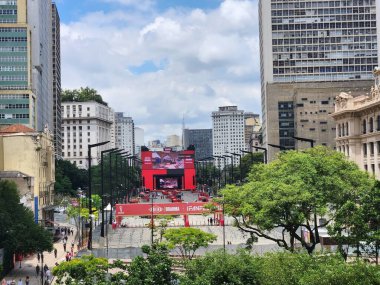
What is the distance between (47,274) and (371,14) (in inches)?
4626

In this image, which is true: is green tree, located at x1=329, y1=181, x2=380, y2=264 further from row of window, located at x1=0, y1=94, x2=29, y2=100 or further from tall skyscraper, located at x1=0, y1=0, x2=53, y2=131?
row of window, located at x1=0, y1=94, x2=29, y2=100

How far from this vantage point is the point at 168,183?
164m

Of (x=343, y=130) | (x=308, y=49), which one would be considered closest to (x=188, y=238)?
(x=343, y=130)

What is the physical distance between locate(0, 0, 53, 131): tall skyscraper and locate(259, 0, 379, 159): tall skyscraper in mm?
51488

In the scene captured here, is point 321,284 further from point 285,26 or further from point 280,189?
point 285,26

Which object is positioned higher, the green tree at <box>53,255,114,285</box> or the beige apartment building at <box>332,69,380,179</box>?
the beige apartment building at <box>332,69,380,179</box>

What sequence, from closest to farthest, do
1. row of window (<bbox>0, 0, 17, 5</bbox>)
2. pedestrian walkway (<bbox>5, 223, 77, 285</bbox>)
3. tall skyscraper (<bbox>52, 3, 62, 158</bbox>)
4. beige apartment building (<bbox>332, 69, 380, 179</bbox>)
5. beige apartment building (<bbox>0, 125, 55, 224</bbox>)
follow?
pedestrian walkway (<bbox>5, 223, 77, 285</bbox>) < beige apartment building (<bbox>0, 125, 55, 224</bbox>) < beige apartment building (<bbox>332, 69, 380, 179</bbox>) < row of window (<bbox>0, 0, 17, 5</bbox>) < tall skyscraper (<bbox>52, 3, 62, 158</bbox>)

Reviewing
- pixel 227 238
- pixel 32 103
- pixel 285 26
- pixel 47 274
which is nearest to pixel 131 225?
pixel 227 238

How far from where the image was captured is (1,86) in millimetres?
121500

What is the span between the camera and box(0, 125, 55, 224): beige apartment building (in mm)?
67250

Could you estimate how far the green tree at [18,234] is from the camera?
4625cm

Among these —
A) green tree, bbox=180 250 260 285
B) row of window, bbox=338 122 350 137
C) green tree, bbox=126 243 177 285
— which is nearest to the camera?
green tree, bbox=126 243 177 285

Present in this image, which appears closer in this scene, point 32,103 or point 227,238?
point 227,238

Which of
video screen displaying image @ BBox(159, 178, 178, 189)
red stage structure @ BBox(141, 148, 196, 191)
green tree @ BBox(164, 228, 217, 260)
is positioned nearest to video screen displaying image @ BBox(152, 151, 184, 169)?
red stage structure @ BBox(141, 148, 196, 191)
